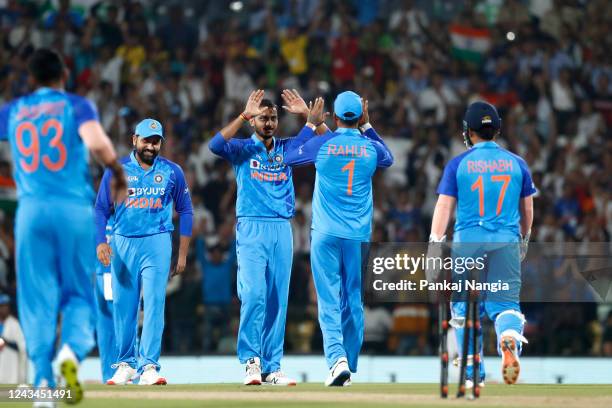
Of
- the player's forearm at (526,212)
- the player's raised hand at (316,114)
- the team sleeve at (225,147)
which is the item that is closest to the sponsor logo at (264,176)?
the team sleeve at (225,147)

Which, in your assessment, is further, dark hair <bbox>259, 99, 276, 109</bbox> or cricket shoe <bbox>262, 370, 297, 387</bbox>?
dark hair <bbox>259, 99, 276, 109</bbox>

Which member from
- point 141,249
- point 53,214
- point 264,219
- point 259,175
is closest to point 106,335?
point 141,249

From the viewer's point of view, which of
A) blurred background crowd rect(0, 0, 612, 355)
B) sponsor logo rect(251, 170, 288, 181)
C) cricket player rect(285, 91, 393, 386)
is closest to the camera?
cricket player rect(285, 91, 393, 386)

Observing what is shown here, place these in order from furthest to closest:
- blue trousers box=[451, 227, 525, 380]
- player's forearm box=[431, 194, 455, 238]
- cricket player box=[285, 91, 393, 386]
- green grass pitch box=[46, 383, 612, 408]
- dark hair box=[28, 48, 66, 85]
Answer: cricket player box=[285, 91, 393, 386]
blue trousers box=[451, 227, 525, 380]
player's forearm box=[431, 194, 455, 238]
green grass pitch box=[46, 383, 612, 408]
dark hair box=[28, 48, 66, 85]

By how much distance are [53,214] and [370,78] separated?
53.5ft

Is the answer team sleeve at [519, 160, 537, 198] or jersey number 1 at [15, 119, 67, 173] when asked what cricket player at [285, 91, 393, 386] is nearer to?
team sleeve at [519, 160, 537, 198]

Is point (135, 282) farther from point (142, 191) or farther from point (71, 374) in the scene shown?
point (71, 374)

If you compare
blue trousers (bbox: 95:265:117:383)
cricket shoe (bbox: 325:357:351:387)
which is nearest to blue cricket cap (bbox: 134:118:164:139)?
blue trousers (bbox: 95:265:117:383)

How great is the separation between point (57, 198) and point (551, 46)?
1856 cm

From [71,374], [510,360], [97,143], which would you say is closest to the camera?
[71,374]

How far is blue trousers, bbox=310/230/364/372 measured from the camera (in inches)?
507

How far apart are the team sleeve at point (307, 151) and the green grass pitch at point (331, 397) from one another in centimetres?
232

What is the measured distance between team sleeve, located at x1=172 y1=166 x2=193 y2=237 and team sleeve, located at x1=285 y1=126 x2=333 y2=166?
52.7 inches

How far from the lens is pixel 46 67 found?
9281 millimetres
